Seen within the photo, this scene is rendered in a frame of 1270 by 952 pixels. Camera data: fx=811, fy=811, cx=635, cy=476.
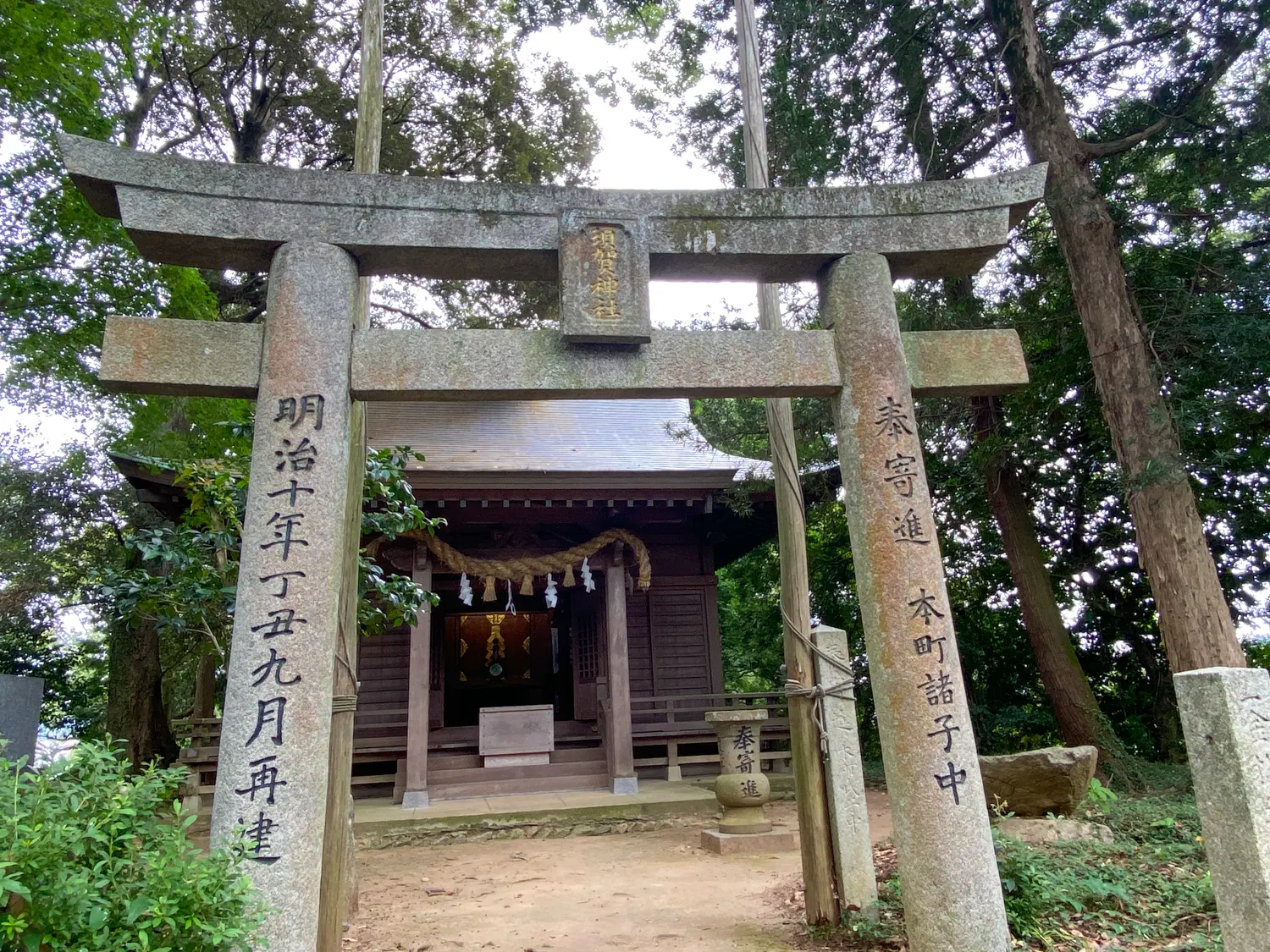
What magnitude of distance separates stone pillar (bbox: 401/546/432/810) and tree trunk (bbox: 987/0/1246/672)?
7.27 m

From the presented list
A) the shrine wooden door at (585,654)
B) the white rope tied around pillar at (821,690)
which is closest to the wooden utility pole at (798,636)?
the white rope tied around pillar at (821,690)

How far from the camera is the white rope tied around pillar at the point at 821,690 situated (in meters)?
4.84

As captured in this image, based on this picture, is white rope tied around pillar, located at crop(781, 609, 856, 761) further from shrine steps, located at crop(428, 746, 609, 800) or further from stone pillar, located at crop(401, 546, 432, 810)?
shrine steps, located at crop(428, 746, 609, 800)

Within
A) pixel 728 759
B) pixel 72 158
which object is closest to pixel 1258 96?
pixel 728 759

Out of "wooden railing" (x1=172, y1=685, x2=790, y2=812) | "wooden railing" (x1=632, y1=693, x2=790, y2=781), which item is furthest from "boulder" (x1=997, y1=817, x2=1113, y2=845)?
"wooden railing" (x1=632, y1=693, x2=790, y2=781)

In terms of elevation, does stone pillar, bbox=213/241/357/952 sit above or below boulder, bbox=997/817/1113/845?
above

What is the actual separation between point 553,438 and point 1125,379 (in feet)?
25.4

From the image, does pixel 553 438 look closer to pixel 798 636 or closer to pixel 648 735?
pixel 648 735

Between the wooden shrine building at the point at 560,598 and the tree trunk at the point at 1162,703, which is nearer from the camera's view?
the wooden shrine building at the point at 560,598

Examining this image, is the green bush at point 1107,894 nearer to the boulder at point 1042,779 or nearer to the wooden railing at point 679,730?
the boulder at point 1042,779

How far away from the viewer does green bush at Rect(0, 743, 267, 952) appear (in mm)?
2350

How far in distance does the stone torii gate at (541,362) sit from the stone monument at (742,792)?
159 inches

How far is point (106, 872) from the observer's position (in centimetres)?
260

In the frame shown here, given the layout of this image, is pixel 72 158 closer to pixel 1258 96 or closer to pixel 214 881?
pixel 214 881
